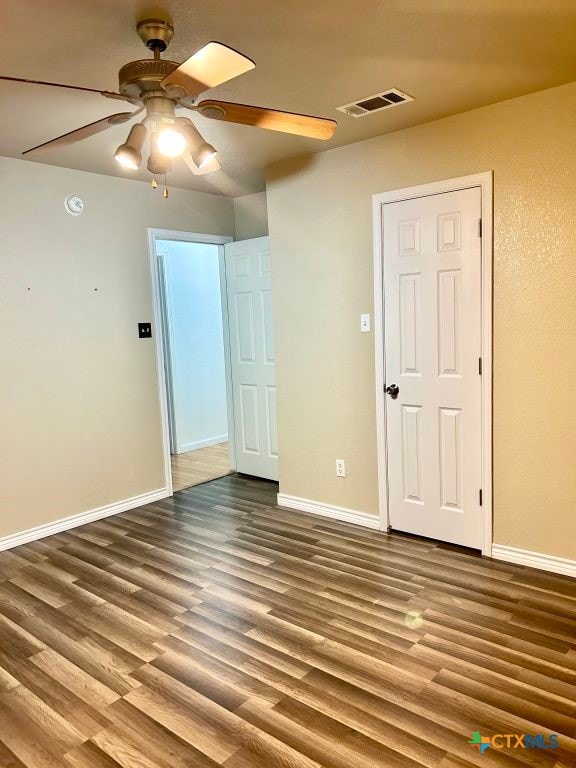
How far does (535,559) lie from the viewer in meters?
2.97

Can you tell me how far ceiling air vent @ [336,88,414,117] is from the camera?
265cm

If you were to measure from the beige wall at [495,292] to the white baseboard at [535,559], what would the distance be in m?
0.04

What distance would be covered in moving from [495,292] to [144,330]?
2561 millimetres

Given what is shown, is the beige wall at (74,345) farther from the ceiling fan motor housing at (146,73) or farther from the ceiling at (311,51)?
the ceiling fan motor housing at (146,73)

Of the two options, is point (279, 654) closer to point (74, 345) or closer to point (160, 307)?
point (74, 345)

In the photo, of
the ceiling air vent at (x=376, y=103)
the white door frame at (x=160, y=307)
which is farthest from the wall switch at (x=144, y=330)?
the ceiling air vent at (x=376, y=103)

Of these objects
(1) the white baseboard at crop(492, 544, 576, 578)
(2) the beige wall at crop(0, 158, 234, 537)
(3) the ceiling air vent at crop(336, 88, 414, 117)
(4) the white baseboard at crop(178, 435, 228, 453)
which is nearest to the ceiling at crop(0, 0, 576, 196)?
(3) the ceiling air vent at crop(336, 88, 414, 117)

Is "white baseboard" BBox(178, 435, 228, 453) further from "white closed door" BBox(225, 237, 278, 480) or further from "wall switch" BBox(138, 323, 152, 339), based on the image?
"wall switch" BBox(138, 323, 152, 339)

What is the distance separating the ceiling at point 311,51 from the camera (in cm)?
189

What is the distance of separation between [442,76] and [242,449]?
3368 millimetres

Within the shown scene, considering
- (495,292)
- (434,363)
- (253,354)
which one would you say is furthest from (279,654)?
(253,354)

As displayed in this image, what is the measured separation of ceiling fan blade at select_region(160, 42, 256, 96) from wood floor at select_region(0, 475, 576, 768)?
2129mm

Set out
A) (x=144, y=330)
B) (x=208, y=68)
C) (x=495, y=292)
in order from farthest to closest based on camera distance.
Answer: (x=144, y=330) → (x=495, y=292) → (x=208, y=68)

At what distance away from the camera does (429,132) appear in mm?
3109
